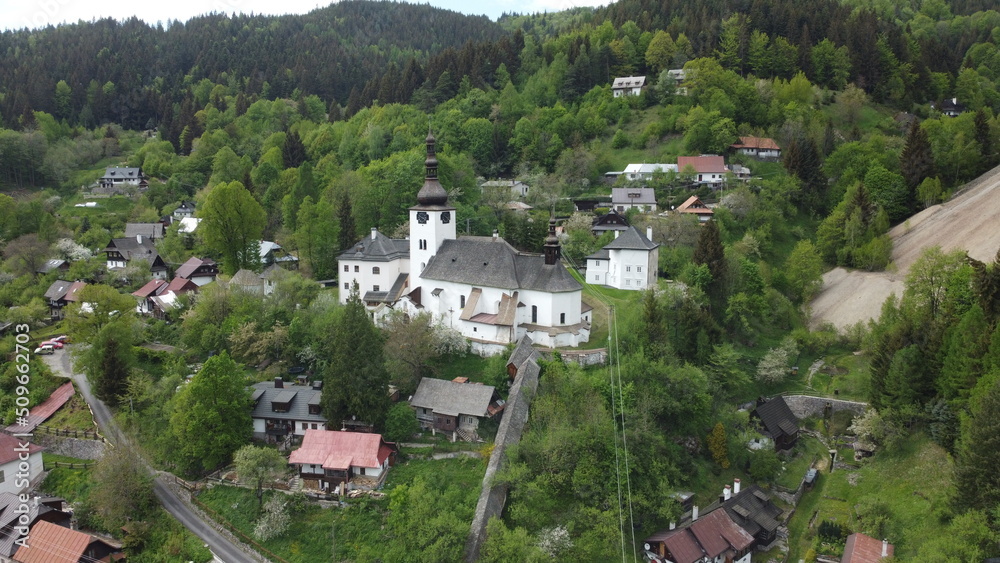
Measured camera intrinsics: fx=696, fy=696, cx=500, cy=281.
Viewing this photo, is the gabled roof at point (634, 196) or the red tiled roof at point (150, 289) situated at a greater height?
the gabled roof at point (634, 196)

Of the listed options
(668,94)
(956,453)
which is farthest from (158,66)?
(956,453)

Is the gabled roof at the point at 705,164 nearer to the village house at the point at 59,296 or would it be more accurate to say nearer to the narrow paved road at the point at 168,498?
the narrow paved road at the point at 168,498

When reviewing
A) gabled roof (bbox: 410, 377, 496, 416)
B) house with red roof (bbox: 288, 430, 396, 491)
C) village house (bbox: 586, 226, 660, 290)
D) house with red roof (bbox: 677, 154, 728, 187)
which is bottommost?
house with red roof (bbox: 288, 430, 396, 491)

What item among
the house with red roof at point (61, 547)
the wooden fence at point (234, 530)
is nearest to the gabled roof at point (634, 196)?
the wooden fence at point (234, 530)

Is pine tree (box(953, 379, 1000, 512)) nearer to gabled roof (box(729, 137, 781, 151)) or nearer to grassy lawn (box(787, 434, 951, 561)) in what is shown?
grassy lawn (box(787, 434, 951, 561))

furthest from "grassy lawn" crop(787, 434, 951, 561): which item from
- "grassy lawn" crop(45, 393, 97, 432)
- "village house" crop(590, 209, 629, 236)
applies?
"grassy lawn" crop(45, 393, 97, 432)

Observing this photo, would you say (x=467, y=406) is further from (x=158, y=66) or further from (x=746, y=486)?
(x=158, y=66)

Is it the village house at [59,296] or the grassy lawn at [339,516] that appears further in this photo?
the village house at [59,296]
